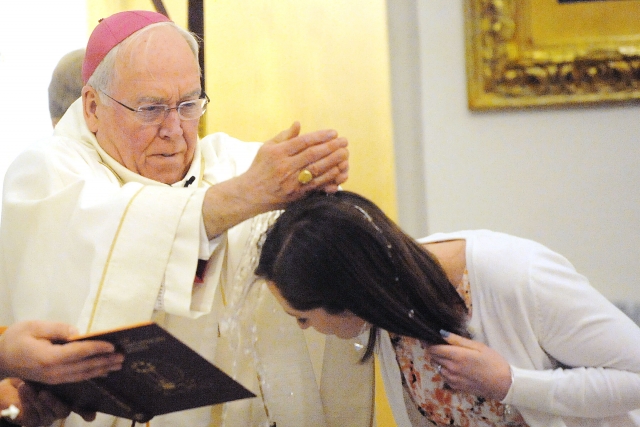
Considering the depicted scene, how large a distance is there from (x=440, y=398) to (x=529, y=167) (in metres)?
1.40

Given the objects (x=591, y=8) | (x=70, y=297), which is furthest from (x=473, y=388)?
(x=591, y=8)

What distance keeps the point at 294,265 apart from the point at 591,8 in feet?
6.29

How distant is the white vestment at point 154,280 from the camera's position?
1725 millimetres

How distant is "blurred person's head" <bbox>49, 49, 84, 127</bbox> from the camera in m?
2.61

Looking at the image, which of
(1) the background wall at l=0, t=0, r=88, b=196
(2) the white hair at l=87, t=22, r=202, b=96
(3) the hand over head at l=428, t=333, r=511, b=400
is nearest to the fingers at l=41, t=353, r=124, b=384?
(3) the hand over head at l=428, t=333, r=511, b=400

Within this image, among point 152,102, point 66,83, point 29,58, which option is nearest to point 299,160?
point 152,102

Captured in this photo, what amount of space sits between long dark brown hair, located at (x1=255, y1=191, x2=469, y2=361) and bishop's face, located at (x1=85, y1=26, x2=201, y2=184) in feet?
1.84

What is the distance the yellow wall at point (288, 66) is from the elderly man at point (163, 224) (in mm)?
861

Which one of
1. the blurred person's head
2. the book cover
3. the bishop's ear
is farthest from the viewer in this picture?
the blurred person's head

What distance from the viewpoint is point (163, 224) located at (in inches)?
68.6

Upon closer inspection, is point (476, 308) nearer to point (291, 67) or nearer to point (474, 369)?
point (474, 369)

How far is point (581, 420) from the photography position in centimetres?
167

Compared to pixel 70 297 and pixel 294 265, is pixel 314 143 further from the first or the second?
pixel 70 297

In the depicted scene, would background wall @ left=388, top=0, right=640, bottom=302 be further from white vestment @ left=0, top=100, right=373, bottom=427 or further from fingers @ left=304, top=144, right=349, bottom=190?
fingers @ left=304, top=144, right=349, bottom=190
